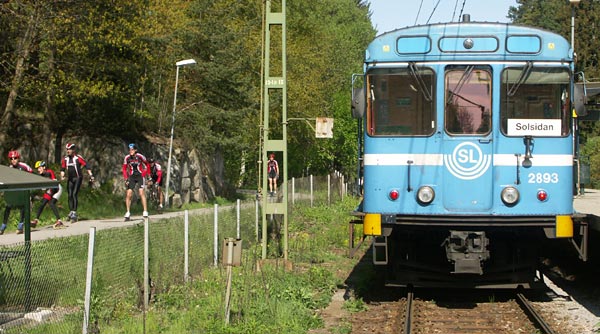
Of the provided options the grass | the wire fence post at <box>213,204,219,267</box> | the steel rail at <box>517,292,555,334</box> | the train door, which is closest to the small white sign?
the train door

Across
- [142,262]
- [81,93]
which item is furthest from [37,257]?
[81,93]

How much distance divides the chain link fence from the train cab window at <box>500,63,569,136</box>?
4.61 metres

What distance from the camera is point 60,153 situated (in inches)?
1032

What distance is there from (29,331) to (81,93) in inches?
695

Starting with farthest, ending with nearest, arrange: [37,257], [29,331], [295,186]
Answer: [295,186] < [37,257] < [29,331]

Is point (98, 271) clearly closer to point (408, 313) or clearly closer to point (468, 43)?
point (408, 313)

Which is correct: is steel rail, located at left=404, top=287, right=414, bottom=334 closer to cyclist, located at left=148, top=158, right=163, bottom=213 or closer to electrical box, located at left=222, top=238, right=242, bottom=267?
electrical box, located at left=222, top=238, right=242, bottom=267

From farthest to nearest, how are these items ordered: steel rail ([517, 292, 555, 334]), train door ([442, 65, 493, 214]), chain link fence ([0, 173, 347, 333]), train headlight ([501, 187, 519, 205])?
train door ([442, 65, 493, 214]) → train headlight ([501, 187, 519, 205]) → steel rail ([517, 292, 555, 334]) → chain link fence ([0, 173, 347, 333])

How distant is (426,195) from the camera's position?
10344mm

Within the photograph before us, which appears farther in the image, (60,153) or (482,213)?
(60,153)

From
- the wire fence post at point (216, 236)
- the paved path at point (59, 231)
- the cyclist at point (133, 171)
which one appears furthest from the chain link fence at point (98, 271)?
the cyclist at point (133, 171)

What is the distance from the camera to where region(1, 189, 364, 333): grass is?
8.33 meters

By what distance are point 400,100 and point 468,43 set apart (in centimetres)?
117

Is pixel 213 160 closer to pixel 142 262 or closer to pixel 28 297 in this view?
pixel 142 262
